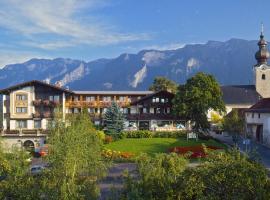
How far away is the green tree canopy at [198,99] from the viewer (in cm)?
6819

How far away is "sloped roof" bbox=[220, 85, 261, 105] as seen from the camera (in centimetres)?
10875

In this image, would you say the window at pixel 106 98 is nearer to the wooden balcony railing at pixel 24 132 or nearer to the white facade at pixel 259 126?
the wooden balcony railing at pixel 24 132

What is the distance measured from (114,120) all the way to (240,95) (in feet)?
170

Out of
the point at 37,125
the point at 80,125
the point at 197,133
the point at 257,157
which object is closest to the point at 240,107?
the point at 197,133

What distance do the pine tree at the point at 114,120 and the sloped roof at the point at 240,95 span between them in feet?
154

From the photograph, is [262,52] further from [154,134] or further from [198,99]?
[154,134]

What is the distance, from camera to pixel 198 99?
224 ft

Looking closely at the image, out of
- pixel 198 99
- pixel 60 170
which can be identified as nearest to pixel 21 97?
pixel 198 99

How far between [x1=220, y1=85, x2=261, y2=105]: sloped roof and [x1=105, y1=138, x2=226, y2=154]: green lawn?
46366mm

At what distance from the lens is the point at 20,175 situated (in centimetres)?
2134

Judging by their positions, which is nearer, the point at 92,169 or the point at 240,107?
the point at 92,169

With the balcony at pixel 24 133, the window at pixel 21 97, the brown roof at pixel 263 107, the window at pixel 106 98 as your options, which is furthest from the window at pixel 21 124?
the brown roof at pixel 263 107

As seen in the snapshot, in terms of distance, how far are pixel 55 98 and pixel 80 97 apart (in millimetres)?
5582

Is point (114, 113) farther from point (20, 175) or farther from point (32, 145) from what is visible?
point (20, 175)
